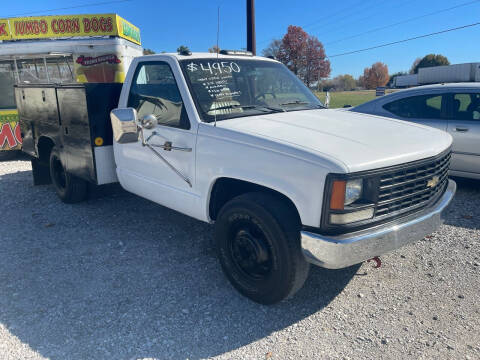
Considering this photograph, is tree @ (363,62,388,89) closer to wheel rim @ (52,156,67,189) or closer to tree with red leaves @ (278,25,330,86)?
tree with red leaves @ (278,25,330,86)

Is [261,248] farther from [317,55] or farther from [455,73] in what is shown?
[317,55]

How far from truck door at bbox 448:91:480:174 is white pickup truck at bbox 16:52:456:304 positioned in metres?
2.48

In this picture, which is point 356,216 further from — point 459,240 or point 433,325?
point 459,240

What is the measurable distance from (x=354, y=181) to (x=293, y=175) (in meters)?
0.40

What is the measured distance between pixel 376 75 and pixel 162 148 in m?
89.7

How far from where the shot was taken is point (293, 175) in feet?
9.01

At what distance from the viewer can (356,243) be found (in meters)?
2.66

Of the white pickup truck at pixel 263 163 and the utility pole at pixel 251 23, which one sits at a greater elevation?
the utility pole at pixel 251 23

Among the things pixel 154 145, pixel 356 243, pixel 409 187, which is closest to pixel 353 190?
pixel 356 243

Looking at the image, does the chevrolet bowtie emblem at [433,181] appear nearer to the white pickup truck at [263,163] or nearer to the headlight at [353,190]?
the white pickup truck at [263,163]

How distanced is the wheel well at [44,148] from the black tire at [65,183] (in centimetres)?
24

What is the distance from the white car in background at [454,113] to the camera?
5715 millimetres

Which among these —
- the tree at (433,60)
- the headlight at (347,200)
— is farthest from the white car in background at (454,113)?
the tree at (433,60)

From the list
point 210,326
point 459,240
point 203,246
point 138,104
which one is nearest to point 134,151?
point 138,104
